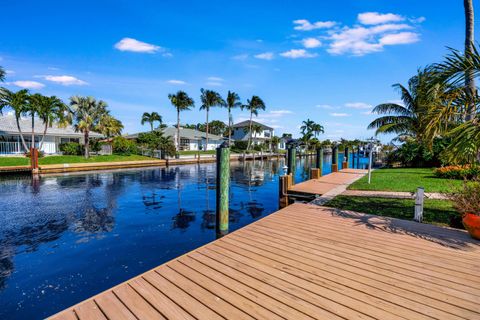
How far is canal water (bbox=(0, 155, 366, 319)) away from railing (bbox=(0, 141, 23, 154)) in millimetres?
18995

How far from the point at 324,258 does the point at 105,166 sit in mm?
31077

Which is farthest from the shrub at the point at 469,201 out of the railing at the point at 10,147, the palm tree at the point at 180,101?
the palm tree at the point at 180,101

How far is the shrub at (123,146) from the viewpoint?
3919cm

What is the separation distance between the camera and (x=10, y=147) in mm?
32438

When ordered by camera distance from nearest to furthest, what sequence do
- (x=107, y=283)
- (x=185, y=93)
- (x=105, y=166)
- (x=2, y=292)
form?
(x=2, y=292)
(x=107, y=283)
(x=105, y=166)
(x=185, y=93)

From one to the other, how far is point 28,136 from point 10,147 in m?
2.55

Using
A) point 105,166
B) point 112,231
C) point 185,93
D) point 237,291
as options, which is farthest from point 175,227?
point 185,93

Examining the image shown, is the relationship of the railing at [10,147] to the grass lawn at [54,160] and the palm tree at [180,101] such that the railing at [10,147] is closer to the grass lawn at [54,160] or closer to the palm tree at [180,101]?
the grass lawn at [54,160]

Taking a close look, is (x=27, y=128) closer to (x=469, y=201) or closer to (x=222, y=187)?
(x=222, y=187)

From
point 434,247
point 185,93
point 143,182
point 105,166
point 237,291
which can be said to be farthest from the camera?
point 185,93

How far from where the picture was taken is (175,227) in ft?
33.9

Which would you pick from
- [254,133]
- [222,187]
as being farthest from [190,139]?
[222,187]

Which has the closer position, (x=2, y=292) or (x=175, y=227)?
(x=2, y=292)

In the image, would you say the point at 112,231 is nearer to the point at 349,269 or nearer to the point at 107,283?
the point at 107,283
